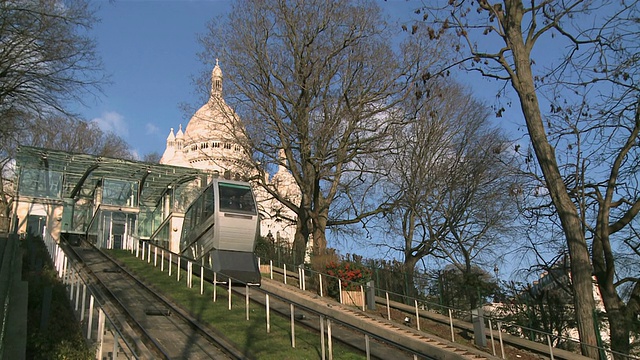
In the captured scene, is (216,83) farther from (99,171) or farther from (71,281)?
(99,171)

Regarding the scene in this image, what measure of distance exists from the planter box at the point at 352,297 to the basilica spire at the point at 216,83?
11.5 metres

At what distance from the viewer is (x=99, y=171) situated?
37.0m

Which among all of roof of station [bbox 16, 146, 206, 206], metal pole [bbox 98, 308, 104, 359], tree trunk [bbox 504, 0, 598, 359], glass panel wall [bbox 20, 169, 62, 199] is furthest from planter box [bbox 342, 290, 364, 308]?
glass panel wall [bbox 20, 169, 62, 199]

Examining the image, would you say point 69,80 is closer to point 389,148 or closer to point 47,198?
Answer: point 389,148

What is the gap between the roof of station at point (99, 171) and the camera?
34.5 meters

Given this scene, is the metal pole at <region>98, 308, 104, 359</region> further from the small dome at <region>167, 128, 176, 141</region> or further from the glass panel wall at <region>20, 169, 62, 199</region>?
the small dome at <region>167, 128, 176, 141</region>

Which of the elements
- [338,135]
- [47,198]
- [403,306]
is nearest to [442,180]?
[338,135]

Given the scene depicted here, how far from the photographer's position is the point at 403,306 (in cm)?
2009

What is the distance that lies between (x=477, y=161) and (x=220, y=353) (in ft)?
62.4

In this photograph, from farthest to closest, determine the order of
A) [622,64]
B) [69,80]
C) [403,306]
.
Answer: [403,306] → [69,80] → [622,64]

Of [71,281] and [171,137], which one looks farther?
[171,137]

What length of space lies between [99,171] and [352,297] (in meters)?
22.7

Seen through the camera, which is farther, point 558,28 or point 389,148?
point 389,148

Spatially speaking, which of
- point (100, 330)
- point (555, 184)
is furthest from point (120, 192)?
point (555, 184)
